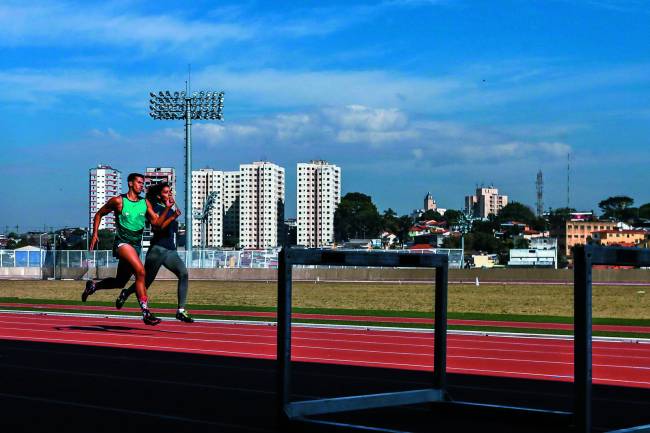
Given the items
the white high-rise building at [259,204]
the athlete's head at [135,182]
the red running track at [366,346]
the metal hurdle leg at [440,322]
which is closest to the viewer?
the metal hurdle leg at [440,322]

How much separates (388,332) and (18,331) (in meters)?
5.84

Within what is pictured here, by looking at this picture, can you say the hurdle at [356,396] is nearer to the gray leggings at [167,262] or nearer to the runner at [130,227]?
the runner at [130,227]

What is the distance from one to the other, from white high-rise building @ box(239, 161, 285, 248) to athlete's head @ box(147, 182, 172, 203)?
173821 millimetres

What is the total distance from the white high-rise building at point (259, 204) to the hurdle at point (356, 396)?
180502 mm

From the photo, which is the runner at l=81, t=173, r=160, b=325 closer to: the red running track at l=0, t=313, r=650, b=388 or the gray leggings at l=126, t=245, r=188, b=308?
the gray leggings at l=126, t=245, r=188, b=308

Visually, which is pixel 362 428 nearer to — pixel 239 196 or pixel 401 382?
pixel 401 382

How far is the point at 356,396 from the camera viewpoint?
7.43 metres

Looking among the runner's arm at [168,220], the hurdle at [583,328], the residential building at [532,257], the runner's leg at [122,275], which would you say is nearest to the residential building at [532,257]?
the residential building at [532,257]

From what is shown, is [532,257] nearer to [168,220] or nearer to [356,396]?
[168,220]

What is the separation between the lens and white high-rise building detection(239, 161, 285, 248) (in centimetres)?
18950

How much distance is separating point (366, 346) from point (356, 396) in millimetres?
5964

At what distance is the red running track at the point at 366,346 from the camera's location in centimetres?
1093

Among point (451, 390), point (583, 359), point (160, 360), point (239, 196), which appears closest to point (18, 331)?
point (160, 360)

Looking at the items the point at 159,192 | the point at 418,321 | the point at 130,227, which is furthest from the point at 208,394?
the point at 418,321
